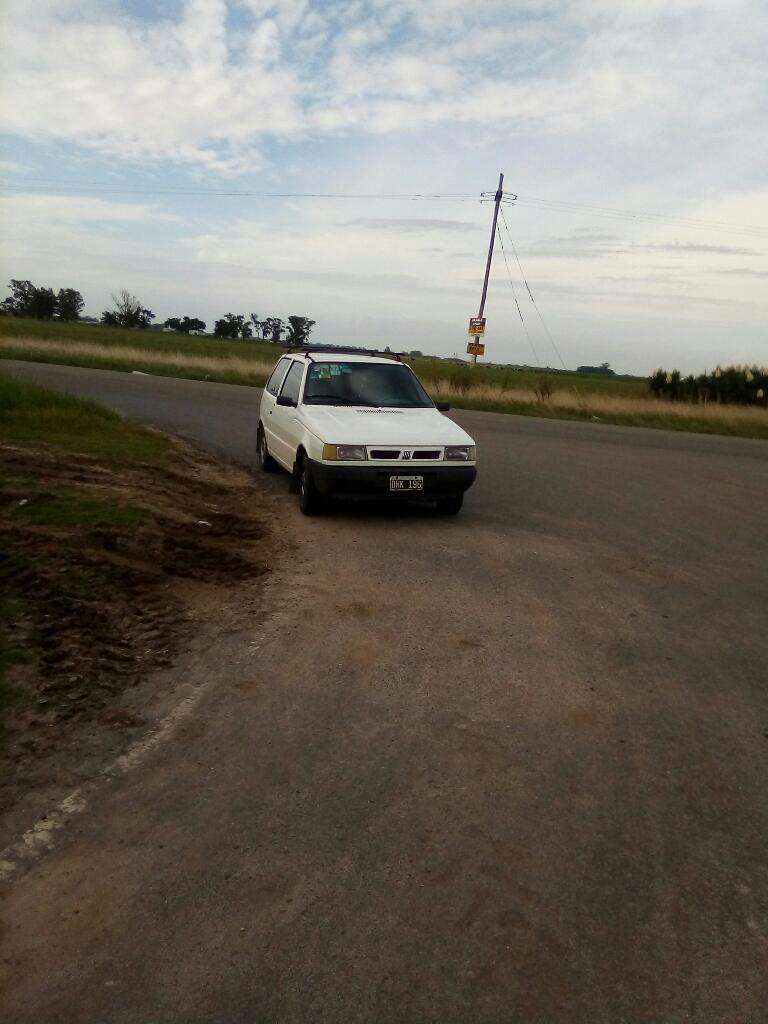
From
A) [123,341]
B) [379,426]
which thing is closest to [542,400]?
[379,426]

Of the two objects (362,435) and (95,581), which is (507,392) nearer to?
(362,435)

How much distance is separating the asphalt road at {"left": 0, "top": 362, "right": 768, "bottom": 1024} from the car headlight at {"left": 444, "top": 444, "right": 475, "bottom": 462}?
2130 mm

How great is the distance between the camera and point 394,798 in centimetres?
345

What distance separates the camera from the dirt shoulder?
3.79 metres

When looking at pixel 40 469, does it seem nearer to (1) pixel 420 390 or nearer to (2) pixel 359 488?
(2) pixel 359 488

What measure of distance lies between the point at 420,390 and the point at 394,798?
6.98 metres

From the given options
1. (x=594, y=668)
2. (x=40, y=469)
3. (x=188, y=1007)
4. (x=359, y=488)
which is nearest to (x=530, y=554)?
(x=359, y=488)

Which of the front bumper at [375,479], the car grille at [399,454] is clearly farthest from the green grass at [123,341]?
the car grille at [399,454]

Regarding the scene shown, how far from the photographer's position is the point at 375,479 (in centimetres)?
812

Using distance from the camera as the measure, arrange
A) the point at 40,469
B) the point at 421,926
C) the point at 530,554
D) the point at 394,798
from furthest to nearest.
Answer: the point at 40,469 < the point at 530,554 < the point at 394,798 < the point at 421,926

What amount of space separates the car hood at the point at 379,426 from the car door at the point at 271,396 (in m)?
1.68

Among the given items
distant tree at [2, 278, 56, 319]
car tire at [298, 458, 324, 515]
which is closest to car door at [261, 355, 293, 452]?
car tire at [298, 458, 324, 515]

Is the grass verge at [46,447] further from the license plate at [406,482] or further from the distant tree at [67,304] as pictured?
the distant tree at [67,304]

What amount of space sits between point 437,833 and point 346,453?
203 inches
